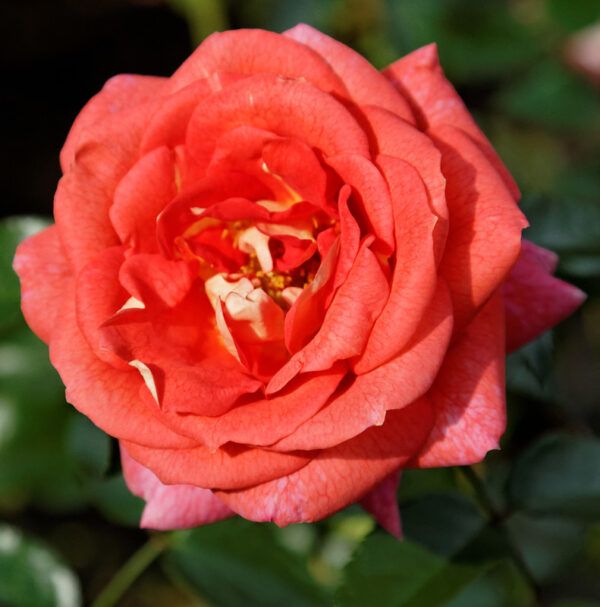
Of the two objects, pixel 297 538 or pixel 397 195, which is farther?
pixel 297 538

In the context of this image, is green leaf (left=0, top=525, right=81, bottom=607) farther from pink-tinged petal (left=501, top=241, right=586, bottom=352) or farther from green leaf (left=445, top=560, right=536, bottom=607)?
pink-tinged petal (left=501, top=241, right=586, bottom=352)

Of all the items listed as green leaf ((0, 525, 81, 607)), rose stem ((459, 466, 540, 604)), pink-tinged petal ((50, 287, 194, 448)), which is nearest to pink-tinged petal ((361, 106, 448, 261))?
pink-tinged petal ((50, 287, 194, 448))

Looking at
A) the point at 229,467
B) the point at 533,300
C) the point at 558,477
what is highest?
the point at 533,300

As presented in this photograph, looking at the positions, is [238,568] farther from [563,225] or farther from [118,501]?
[563,225]

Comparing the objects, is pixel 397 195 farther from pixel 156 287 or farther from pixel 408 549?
pixel 408 549

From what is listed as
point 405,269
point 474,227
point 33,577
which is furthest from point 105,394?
point 33,577

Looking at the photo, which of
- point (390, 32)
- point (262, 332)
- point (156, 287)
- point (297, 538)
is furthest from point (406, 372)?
point (390, 32)
